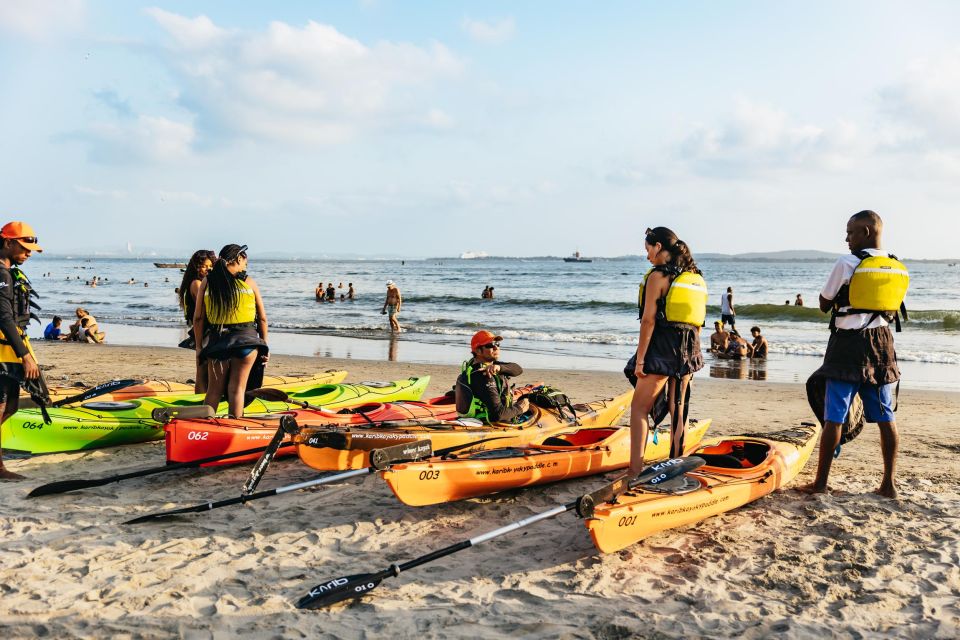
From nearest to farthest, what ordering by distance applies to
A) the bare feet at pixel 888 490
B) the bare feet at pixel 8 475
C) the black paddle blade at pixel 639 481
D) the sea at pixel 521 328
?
the black paddle blade at pixel 639 481, the bare feet at pixel 888 490, the bare feet at pixel 8 475, the sea at pixel 521 328

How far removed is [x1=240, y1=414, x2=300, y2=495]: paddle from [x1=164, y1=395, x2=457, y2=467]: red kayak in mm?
604

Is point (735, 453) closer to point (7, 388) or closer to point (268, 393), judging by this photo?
point (268, 393)

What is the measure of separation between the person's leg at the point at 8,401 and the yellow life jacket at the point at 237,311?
148cm

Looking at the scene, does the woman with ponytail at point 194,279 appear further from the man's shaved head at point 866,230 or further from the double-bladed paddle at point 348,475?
the man's shaved head at point 866,230

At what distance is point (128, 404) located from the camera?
6836 millimetres

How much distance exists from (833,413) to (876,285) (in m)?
0.90

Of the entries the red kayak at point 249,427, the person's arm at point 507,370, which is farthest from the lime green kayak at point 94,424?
the person's arm at point 507,370

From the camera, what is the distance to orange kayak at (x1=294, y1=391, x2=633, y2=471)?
527cm

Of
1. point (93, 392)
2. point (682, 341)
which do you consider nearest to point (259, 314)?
point (93, 392)

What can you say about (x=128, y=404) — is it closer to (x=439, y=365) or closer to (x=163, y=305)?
(x=439, y=365)

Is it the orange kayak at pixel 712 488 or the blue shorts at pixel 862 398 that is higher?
the blue shorts at pixel 862 398

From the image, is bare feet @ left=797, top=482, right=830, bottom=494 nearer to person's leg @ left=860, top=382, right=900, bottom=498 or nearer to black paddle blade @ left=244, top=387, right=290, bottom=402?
person's leg @ left=860, top=382, right=900, bottom=498

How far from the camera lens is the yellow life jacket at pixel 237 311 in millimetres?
6031

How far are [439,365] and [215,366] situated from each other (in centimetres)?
749
